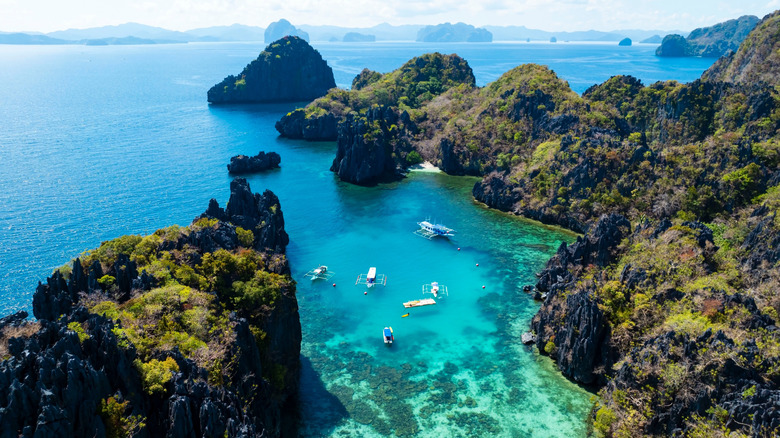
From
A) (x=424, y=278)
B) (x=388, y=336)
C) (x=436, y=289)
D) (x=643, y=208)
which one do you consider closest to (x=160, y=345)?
(x=388, y=336)

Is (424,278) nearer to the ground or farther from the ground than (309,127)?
nearer to the ground

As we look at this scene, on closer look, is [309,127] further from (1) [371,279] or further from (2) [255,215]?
(1) [371,279]

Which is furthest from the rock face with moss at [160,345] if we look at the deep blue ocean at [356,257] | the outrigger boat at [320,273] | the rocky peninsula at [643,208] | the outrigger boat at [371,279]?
the rocky peninsula at [643,208]

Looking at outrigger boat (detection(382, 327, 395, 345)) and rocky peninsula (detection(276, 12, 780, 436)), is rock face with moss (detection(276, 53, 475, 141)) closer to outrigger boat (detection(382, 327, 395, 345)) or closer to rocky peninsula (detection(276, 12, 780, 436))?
rocky peninsula (detection(276, 12, 780, 436))

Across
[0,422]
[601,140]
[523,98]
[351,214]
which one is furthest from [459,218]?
[0,422]

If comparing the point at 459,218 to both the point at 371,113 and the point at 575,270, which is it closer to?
the point at 575,270

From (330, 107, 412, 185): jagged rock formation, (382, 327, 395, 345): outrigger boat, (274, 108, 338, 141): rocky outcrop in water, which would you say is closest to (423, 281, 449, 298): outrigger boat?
(382, 327, 395, 345): outrigger boat

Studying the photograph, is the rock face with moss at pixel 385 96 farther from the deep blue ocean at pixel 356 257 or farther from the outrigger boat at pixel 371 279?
the outrigger boat at pixel 371 279
